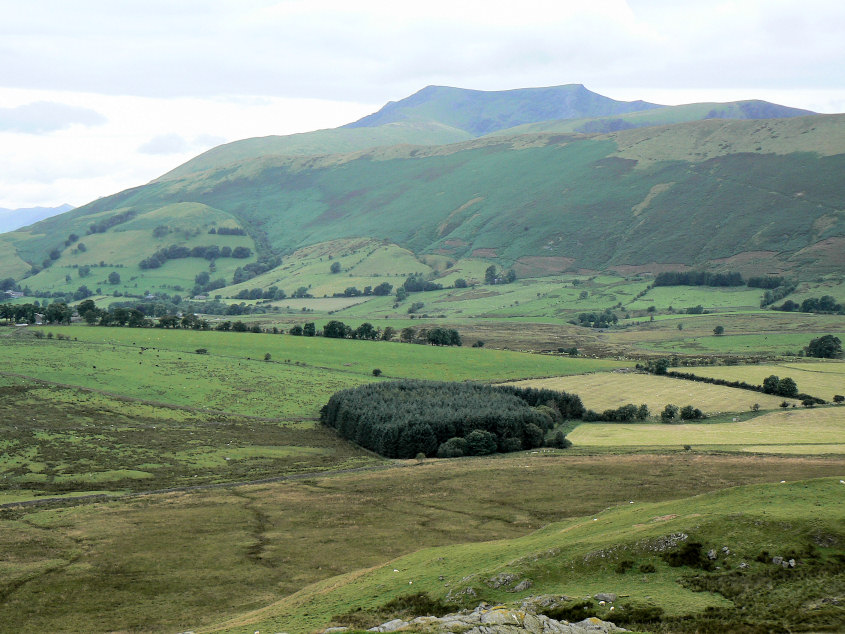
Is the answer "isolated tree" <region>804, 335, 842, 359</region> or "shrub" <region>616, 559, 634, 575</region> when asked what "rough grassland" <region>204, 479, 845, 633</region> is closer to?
"shrub" <region>616, 559, 634, 575</region>

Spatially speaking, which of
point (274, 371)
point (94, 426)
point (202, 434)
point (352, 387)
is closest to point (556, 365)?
point (352, 387)

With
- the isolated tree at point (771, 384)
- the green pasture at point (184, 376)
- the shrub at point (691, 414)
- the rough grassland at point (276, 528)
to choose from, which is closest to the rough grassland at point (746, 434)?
the shrub at point (691, 414)

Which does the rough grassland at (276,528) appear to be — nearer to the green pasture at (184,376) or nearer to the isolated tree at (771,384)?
the green pasture at (184,376)

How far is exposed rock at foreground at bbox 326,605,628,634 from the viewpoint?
1284 inches

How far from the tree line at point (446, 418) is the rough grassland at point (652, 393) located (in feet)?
31.1

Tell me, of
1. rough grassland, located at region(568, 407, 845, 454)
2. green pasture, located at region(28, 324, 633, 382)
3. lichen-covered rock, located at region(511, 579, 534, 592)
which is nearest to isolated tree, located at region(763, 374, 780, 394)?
rough grassland, located at region(568, 407, 845, 454)

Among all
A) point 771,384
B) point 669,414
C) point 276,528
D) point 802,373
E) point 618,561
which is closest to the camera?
point 618,561

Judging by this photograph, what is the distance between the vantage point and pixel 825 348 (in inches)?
7603

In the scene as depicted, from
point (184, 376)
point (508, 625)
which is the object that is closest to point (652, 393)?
point (184, 376)

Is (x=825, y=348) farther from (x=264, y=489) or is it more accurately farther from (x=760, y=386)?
(x=264, y=489)

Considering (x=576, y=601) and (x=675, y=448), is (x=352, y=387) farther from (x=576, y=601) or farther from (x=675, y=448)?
(x=576, y=601)

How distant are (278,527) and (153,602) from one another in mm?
20758

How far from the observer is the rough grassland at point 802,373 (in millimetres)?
149000

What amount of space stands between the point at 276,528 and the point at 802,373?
131 metres
